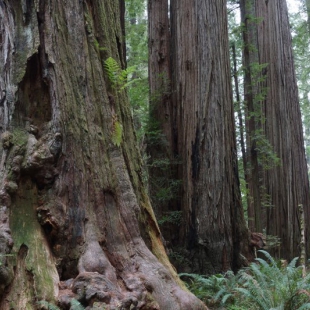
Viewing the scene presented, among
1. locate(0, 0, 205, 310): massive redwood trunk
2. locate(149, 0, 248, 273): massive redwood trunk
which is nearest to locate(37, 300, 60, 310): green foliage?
locate(0, 0, 205, 310): massive redwood trunk

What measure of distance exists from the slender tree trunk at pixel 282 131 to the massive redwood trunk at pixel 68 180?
17.4ft

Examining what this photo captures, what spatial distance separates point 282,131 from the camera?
9484mm

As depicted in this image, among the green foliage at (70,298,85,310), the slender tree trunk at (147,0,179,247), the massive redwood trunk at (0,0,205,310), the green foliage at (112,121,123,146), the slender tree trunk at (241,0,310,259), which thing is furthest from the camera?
the slender tree trunk at (241,0,310,259)

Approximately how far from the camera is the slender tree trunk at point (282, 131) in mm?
8844

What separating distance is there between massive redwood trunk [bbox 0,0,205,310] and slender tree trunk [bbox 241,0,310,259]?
17.4 feet

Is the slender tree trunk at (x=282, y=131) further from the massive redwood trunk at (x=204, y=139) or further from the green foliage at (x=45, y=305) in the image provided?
the green foliage at (x=45, y=305)

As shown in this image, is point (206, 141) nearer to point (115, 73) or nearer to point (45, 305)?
point (115, 73)

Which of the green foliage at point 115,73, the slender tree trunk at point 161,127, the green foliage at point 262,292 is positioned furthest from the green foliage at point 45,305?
the slender tree trunk at point 161,127

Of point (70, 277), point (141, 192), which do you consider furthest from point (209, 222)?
point (70, 277)

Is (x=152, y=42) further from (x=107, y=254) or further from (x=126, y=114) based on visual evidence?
(x=107, y=254)

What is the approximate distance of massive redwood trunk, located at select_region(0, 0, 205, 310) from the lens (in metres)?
2.97

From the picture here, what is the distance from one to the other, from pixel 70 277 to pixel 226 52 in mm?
5349

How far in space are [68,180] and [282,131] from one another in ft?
23.2

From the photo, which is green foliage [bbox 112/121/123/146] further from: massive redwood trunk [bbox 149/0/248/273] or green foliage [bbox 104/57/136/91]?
massive redwood trunk [bbox 149/0/248/273]
